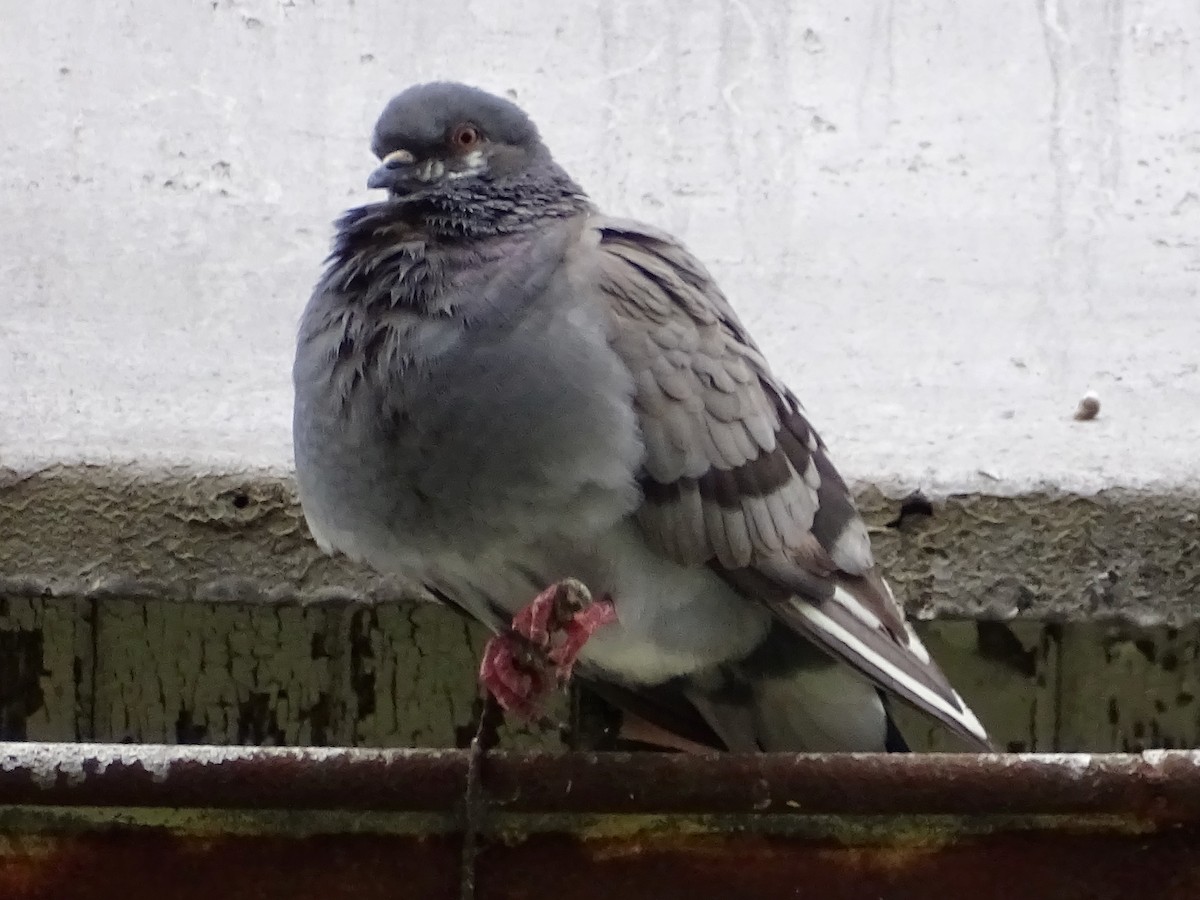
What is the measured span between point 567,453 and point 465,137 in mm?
452

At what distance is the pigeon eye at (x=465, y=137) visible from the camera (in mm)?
1472

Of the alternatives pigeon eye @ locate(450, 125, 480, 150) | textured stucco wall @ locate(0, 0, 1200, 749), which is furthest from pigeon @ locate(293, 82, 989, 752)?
textured stucco wall @ locate(0, 0, 1200, 749)

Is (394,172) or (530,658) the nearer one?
(530,658)

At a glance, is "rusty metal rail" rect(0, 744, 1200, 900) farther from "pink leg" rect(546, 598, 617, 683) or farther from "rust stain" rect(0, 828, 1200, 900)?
"pink leg" rect(546, 598, 617, 683)

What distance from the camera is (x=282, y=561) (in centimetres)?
142

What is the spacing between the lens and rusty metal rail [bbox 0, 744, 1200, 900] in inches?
34.8

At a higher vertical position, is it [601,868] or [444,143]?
[444,143]

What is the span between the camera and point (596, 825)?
0.94 meters

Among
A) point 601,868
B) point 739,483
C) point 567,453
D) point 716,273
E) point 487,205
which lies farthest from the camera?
point 716,273

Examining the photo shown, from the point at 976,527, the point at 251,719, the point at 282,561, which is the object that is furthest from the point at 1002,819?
the point at 251,719

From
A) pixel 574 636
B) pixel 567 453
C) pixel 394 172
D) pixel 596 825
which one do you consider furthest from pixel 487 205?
pixel 596 825

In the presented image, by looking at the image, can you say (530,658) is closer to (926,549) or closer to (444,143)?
(926,549)

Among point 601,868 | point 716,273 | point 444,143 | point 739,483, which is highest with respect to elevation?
point 444,143

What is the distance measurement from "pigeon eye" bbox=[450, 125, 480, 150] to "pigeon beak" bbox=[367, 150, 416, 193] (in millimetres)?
49
